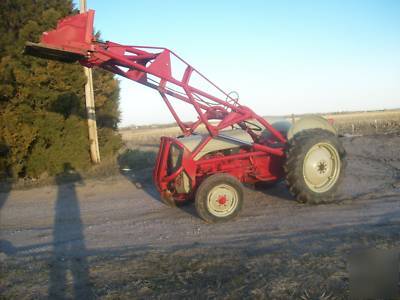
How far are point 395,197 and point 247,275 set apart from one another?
580 cm

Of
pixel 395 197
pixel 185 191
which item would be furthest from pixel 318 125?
pixel 185 191

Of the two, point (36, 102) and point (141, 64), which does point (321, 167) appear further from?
point (36, 102)

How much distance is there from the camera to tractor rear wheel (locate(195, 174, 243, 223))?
7.49 m

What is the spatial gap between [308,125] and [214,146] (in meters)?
2.12

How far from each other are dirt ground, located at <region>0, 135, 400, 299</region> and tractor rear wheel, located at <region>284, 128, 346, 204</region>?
1.14 feet

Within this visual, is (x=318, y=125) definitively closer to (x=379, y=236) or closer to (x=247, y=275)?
(x=379, y=236)

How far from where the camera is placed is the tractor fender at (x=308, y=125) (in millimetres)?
8636

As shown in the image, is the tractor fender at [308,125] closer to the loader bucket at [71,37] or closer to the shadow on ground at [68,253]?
the loader bucket at [71,37]

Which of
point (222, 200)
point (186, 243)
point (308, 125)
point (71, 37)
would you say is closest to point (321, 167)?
point (308, 125)

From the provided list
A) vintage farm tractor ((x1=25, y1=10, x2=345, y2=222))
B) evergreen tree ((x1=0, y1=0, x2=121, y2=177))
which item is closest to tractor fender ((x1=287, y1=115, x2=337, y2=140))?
vintage farm tractor ((x1=25, y1=10, x2=345, y2=222))

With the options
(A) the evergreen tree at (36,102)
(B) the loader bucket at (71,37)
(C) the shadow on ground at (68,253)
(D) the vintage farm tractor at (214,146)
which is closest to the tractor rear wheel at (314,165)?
(D) the vintage farm tractor at (214,146)

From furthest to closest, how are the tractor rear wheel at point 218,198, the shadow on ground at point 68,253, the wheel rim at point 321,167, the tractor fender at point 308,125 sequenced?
the tractor fender at point 308,125 → the wheel rim at point 321,167 → the tractor rear wheel at point 218,198 → the shadow on ground at point 68,253

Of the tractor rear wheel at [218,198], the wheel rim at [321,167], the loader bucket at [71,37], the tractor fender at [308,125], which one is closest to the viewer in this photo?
the loader bucket at [71,37]

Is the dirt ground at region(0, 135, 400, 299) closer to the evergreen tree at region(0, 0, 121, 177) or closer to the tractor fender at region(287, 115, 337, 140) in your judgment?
the tractor fender at region(287, 115, 337, 140)
